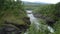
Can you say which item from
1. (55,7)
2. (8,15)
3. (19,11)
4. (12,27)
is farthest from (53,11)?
(12,27)

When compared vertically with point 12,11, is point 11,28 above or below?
below

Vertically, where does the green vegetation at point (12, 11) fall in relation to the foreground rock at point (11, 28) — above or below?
above

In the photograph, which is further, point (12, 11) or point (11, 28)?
point (12, 11)

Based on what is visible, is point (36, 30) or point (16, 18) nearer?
point (36, 30)

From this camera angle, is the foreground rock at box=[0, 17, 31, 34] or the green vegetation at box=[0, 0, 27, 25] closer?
the foreground rock at box=[0, 17, 31, 34]

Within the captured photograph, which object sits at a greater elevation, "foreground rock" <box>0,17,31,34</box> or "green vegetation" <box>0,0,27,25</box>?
"green vegetation" <box>0,0,27,25</box>

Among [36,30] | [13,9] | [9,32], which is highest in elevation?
[36,30]

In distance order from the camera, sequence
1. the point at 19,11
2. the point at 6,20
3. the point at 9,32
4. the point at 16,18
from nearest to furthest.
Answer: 1. the point at 9,32
2. the point at 6,20
3. the point at 16,18
4. the point at 19,11

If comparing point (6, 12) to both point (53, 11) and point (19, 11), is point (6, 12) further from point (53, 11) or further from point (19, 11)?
point (53, 11)

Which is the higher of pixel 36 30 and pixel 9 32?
pixel 36 30

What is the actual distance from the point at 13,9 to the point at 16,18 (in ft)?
3.45

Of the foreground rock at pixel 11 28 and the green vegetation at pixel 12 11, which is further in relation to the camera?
the green vegetation at pixel 12 11

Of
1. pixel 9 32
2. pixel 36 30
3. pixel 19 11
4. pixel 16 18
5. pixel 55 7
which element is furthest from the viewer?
pixel 55 7

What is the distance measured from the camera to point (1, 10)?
1224 cm
